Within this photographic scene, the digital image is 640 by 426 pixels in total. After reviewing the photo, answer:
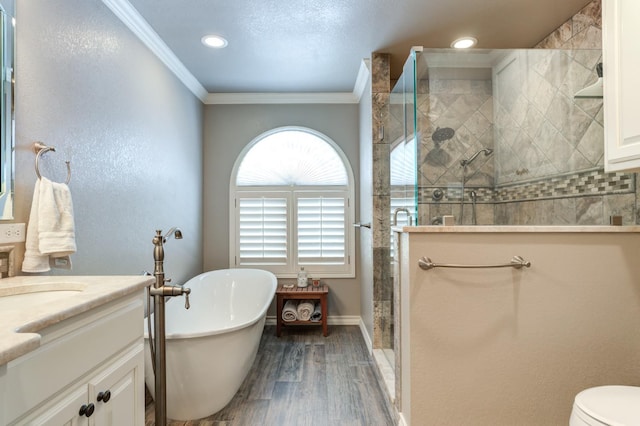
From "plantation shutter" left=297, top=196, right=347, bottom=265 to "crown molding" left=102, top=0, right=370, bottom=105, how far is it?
3.67ft

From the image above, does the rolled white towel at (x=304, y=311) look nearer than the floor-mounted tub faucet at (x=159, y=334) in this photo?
No

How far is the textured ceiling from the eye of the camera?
208cm

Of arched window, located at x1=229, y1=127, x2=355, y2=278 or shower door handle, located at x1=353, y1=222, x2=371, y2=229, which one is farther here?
arched window, located at x1=229, y1=127, x2=355, y2=278

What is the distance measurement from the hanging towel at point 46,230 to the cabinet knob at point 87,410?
0.71 m

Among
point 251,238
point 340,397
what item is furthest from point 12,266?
point 251,238

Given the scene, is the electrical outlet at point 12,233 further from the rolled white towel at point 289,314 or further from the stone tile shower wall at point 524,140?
the rolled white towel at point 289,314

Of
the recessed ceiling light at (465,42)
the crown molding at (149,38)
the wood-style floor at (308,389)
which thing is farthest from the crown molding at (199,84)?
the wood-style floor at (308,389)

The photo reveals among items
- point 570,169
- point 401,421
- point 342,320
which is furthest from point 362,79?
point 401,421

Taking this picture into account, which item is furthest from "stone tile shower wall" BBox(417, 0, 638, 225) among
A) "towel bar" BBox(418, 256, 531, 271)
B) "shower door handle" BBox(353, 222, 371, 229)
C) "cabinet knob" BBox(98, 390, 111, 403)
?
"cabinet knob" BBox(98, 390, 111, 403)

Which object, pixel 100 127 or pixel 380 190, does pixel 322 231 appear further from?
pixel 100 127

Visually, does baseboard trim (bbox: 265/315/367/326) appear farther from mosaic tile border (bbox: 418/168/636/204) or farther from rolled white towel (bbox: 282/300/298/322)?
mosaic tile border (bbox: 418/168/636/204)

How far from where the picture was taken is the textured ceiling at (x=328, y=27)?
2084 mm

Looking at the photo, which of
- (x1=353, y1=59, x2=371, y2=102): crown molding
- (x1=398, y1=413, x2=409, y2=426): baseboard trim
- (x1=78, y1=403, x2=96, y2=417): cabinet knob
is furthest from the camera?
(x1=353, y1=59, x2=371, y2=102): crown molding

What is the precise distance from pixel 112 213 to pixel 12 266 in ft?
2.31
